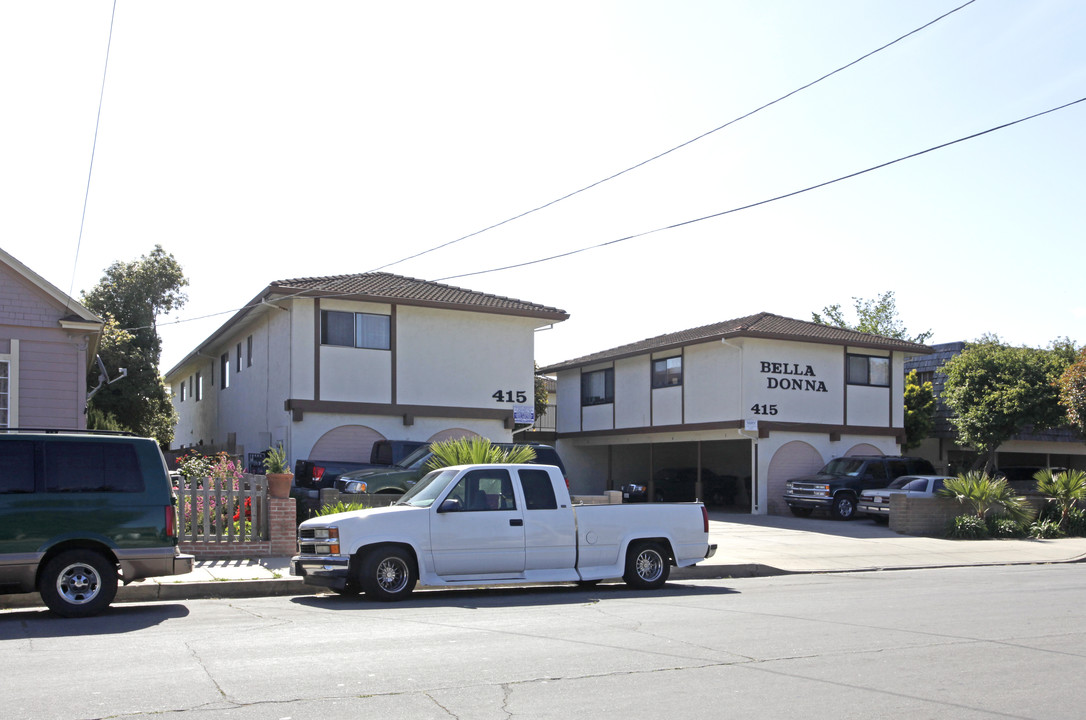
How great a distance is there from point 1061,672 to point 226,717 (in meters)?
6.36

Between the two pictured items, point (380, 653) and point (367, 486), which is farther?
point (367, 486)

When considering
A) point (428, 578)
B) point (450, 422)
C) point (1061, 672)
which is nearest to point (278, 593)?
point (428, 578)

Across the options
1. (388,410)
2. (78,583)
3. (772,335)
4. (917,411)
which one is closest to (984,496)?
(772,335)

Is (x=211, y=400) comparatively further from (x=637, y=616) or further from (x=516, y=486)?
(x=637, y=616)

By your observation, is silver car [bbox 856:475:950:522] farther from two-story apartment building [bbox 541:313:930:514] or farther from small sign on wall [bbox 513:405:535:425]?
small sign on wall [bbox 513:405:535:425]

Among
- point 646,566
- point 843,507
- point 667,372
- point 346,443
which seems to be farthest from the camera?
point 667,372

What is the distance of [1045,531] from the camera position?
952 inches

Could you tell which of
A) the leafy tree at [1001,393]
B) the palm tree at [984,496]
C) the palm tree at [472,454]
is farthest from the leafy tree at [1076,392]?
the palm tree at [472,454]

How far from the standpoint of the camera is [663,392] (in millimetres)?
33406

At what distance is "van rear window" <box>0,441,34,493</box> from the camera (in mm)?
10664

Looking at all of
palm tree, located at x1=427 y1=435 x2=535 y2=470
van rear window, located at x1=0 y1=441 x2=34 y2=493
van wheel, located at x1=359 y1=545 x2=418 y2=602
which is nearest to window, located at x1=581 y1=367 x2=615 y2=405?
palm tree, located at x1=427 y1=435 x2=535 y2=470

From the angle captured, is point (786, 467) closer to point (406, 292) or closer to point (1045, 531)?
point (1045, 531)

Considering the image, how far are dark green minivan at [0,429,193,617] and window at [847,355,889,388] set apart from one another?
2483cm

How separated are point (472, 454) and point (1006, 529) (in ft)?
46.5
